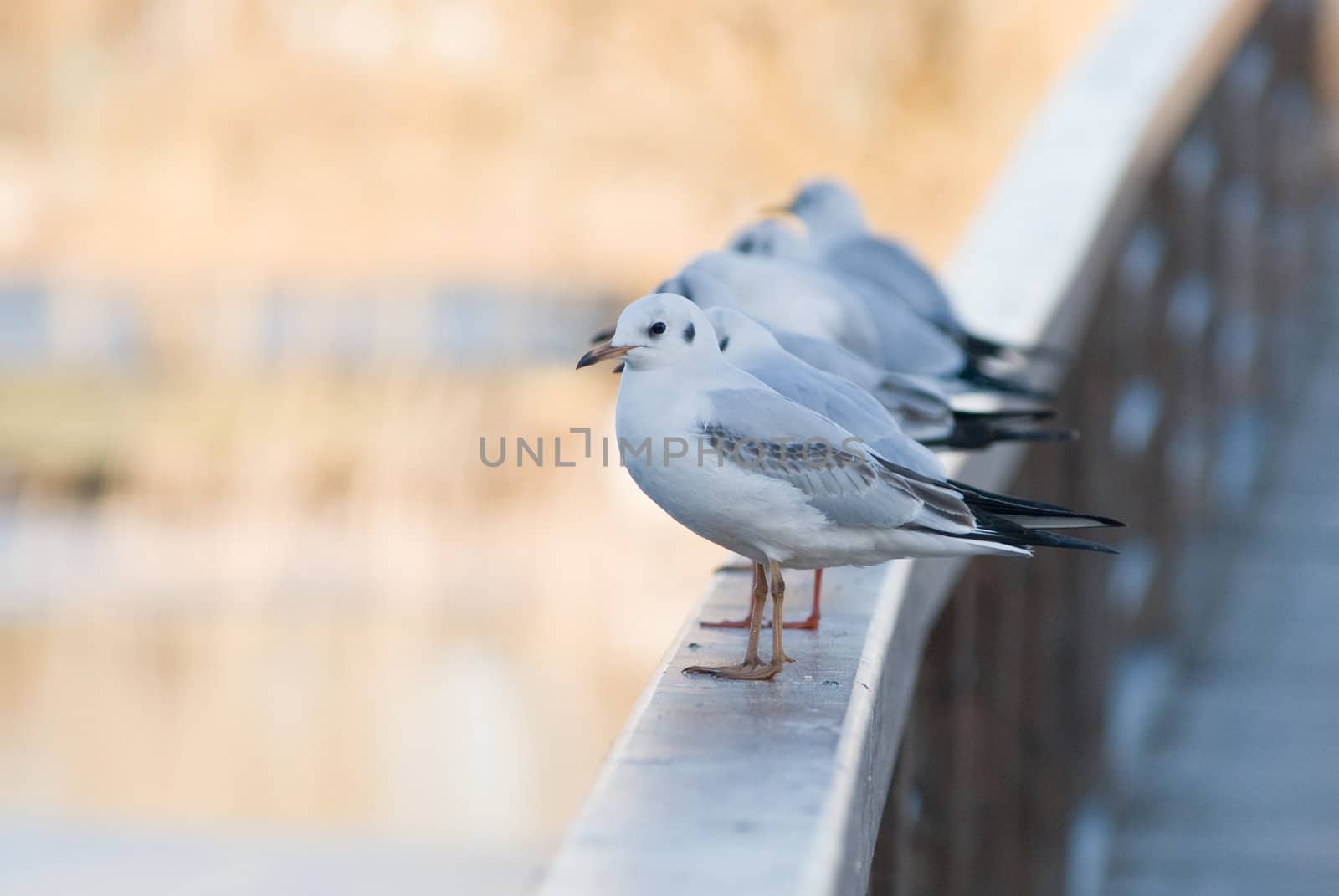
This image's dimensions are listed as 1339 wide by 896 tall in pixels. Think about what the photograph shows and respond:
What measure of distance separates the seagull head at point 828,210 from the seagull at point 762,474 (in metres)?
1.17

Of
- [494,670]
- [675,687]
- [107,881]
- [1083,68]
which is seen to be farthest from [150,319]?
[675,687]

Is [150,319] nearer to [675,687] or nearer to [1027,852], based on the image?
[1027,852]

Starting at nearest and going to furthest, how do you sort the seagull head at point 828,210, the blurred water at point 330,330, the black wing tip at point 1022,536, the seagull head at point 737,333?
the black wing tip at point 1022,536 → the seagull head at point 737,333 → the seagull head at point 828,210 → the blurred water at point 330,330

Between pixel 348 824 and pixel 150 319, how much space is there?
520 cm

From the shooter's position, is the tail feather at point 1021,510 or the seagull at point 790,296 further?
the seagull at point 790,296

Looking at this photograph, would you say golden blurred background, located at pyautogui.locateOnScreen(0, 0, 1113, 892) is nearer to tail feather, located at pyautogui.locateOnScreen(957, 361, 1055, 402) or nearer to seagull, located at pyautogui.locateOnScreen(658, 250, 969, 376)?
tail feather, located at pyautogui.locateOnScreen(957, 361, 1055, 402)

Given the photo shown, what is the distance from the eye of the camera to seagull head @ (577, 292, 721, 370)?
1.24 metres

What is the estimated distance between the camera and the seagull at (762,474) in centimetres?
121

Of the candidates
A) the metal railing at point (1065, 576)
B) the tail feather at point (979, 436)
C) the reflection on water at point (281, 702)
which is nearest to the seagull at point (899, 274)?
the metal railing at point (1065, 576)

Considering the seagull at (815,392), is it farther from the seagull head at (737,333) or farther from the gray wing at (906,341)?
the gray wing at (906,341)

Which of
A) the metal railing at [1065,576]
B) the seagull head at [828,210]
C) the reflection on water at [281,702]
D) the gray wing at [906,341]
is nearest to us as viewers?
the metal railing at [1065,576]

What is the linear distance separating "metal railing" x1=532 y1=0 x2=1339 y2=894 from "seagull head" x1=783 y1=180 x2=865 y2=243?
0.20 m

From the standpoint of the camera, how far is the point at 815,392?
1.31 m

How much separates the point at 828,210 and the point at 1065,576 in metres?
0.59
